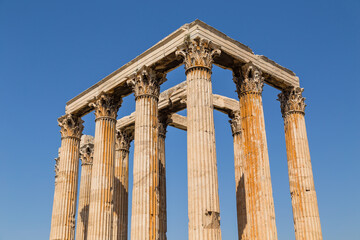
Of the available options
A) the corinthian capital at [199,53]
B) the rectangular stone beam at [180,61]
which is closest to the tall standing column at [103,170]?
the rectangular stone beam at [180,61]

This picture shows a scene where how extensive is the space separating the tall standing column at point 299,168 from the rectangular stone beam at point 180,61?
4.70ft

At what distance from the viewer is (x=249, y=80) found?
2531cm

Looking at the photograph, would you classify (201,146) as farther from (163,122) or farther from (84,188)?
(84,188)

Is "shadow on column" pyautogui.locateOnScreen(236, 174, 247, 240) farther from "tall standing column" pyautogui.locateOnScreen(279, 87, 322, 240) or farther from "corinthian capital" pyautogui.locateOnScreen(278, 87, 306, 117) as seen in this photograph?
"corinthian capital" pyautogui.locateOnScreen(278, 87, 306, 117)

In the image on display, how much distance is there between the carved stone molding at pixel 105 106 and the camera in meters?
28.9

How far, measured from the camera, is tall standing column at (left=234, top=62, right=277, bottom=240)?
73.0 ft

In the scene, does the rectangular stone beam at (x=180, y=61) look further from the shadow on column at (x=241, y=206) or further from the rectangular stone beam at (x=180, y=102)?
the shadow on column at (x=241, y=206)

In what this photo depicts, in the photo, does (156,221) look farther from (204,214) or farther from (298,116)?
(298,116)

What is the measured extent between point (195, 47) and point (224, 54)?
230 cm

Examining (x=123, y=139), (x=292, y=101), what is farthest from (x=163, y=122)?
(x=292, y=101)

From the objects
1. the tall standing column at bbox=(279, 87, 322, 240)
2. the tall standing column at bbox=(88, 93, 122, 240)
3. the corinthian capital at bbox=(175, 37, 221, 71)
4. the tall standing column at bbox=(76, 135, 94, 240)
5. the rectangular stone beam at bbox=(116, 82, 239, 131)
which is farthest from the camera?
the tall standing column at bbox=(76, 135, 94, 240)

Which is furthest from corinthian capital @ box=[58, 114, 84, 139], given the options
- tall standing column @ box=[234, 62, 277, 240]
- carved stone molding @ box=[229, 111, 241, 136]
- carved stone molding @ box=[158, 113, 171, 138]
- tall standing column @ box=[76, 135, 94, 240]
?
tall standing column @ box=[234, 62, 277, 240]

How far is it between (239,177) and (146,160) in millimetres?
8486

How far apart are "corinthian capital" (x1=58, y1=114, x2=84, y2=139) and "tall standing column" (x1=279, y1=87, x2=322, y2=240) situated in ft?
47.9
